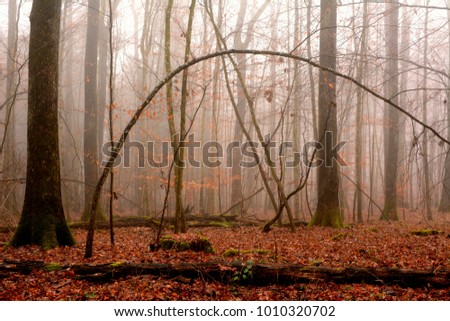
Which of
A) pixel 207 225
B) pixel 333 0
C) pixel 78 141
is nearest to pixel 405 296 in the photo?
pixel 207 225

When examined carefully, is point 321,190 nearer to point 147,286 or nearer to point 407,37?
point 147,286

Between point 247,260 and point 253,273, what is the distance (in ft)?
1.91

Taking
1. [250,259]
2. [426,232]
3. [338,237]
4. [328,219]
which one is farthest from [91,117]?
[426,232]

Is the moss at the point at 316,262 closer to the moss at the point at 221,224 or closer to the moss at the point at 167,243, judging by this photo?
the moss at the point at 167,243

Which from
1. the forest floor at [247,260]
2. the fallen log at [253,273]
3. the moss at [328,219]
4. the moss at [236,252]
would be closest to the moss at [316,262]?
the forest floor at [247,260]

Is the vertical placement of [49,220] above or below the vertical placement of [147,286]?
above

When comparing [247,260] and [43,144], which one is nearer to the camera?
[247,260]

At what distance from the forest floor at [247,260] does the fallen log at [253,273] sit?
0.27ft

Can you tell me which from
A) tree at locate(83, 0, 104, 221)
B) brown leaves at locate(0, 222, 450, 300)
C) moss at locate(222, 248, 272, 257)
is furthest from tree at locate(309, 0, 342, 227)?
tree at locate(83, 0, 104, 221)

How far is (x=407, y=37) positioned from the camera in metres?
22.2

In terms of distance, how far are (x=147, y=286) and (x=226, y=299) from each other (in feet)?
3.56

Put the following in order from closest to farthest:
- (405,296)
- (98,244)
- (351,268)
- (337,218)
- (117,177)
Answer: (405,296)
(351,268)
(98,244)
(337,218)
(117,177)

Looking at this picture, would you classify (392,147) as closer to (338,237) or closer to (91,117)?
(338,237)

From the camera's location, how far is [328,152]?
1202cm
